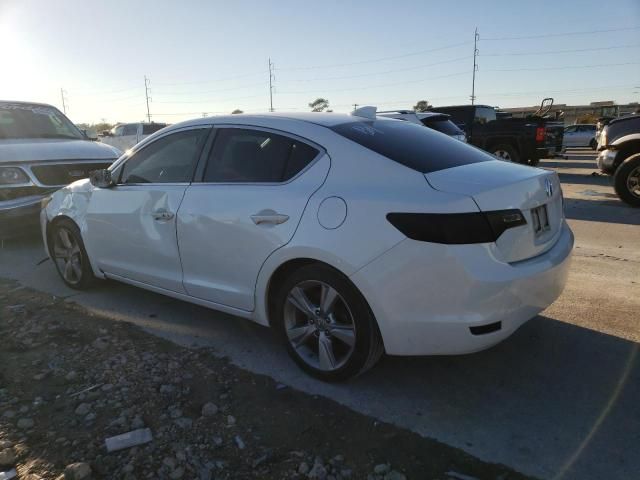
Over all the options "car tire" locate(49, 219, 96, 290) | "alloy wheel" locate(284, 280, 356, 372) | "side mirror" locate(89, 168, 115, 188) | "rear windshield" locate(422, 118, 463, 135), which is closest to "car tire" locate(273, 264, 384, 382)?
"alloy wheel" locate(284, 280, 356, 372)

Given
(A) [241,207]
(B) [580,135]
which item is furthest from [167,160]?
(B) [580,135]

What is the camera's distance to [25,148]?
6.62 m

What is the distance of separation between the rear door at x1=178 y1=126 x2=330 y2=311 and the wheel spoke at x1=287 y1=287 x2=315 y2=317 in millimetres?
288

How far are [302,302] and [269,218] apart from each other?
55 centimetres

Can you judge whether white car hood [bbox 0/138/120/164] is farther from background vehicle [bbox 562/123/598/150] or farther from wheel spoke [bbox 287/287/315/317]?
background vehicle [bbox 562/123/598/150]

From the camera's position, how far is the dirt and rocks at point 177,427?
2.34 m

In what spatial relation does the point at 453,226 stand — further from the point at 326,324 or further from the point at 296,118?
the point at 296,118

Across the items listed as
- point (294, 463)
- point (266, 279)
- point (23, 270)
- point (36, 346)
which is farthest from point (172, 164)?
point (23, 270)

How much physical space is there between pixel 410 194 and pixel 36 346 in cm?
295

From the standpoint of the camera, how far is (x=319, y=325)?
9.90ft

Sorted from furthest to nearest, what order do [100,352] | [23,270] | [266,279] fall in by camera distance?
[23,270]
[100,352]
[266,279]

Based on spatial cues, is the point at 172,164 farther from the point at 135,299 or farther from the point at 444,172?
the point at 444,172

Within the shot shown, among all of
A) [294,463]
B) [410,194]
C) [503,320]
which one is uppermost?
[410,194]

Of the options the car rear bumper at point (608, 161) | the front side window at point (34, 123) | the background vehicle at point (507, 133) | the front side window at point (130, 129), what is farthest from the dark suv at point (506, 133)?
the front side window at point (130, 129)
